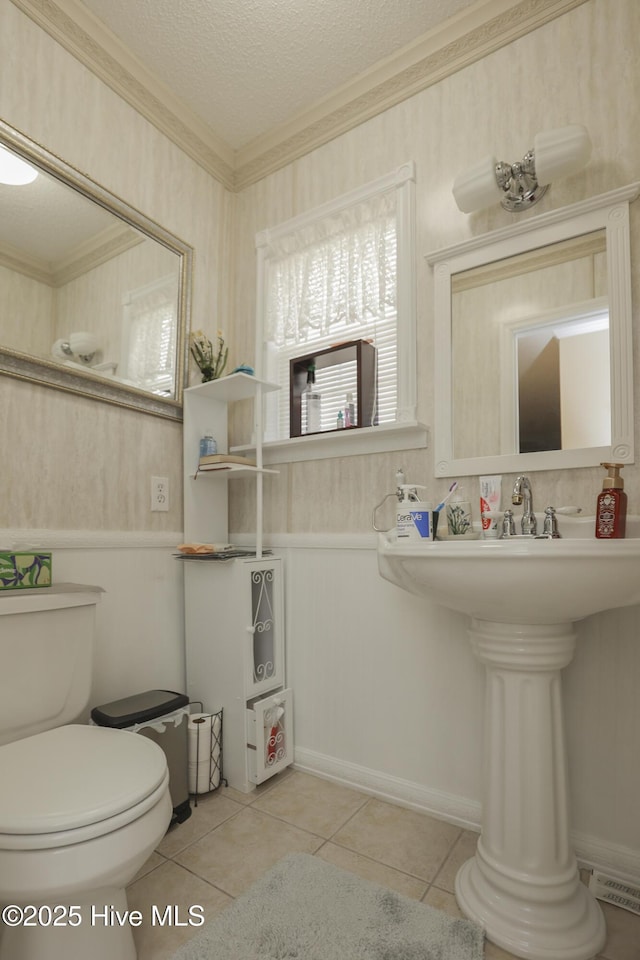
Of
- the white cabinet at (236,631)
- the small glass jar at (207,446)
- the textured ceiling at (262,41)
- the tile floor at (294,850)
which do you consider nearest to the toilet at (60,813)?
the tile floor at (294,850)

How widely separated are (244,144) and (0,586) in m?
2.11

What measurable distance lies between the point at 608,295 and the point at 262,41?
1.52 metres

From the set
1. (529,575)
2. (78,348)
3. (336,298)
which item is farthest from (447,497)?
(78,348)

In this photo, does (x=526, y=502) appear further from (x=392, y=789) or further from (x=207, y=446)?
(x=207, y=446)

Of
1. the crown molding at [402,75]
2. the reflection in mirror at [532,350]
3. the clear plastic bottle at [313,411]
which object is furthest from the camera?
the clear plastic bottle at [313,411]

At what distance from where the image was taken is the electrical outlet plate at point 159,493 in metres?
1.95

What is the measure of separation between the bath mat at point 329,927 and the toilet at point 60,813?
0.21 m

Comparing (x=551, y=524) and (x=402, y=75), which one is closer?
(x=551, y=524)

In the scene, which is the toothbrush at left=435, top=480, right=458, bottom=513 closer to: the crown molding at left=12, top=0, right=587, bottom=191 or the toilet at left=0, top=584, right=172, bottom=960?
the toilet at left=0, top=584, right=172, bottom=960

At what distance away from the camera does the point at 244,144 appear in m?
2.34

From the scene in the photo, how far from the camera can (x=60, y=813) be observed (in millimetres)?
893

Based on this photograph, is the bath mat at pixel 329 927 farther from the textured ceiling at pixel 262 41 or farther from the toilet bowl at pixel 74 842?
the textured ceiling at pixel 262 41

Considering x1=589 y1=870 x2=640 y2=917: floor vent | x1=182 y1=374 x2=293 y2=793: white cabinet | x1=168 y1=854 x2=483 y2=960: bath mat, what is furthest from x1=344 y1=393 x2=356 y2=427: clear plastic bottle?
x1=589 y1=870 x2=640 y2=917: floor vent

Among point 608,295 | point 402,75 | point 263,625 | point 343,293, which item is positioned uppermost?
point 402,75
